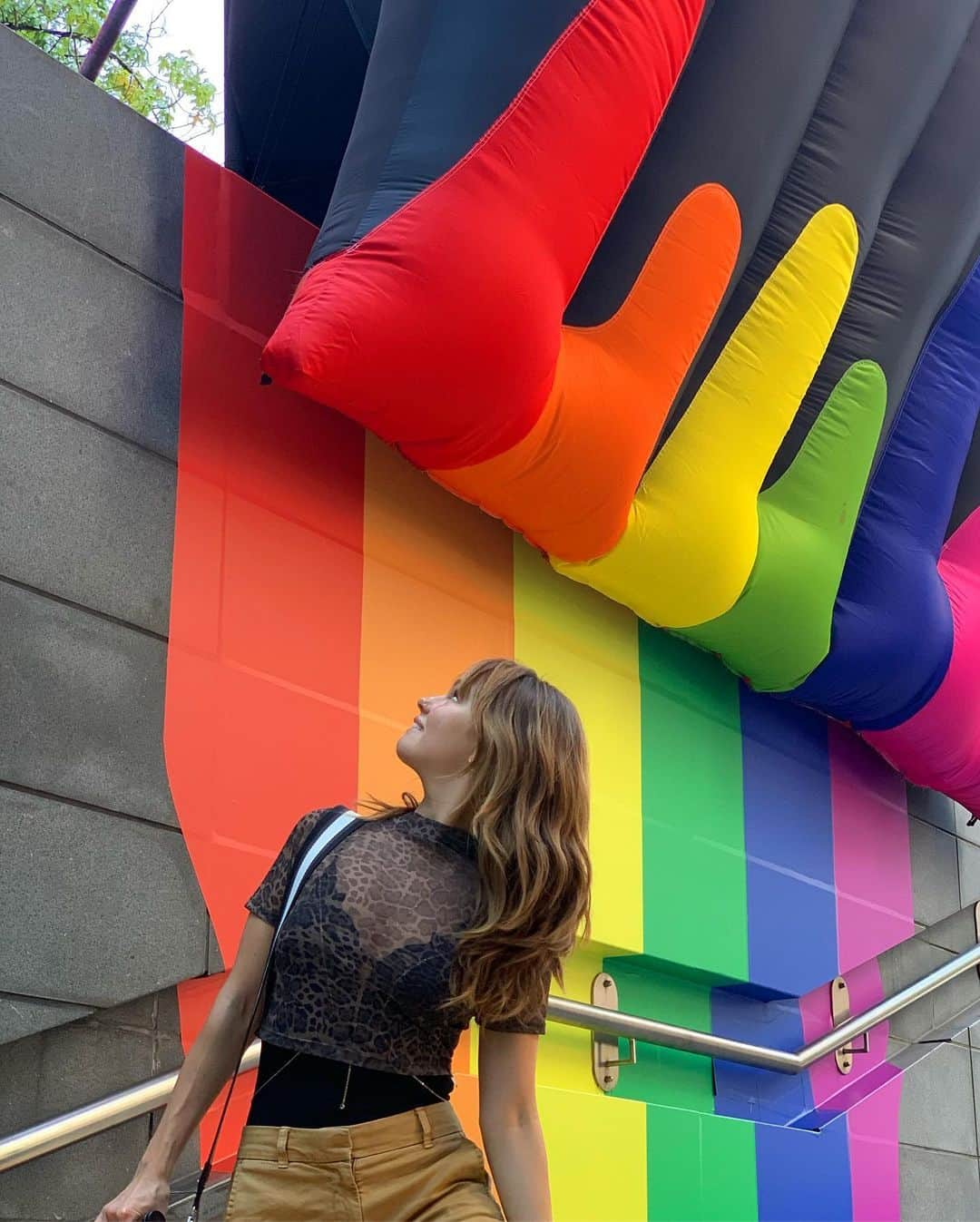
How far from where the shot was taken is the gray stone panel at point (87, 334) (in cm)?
222

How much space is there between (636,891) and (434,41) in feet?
5.97

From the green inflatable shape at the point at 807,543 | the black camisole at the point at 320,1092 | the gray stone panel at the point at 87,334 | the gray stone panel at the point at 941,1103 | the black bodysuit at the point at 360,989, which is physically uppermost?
the green inflatable shape at the point at 807,543

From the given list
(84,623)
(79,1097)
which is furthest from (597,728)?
(79,1097)

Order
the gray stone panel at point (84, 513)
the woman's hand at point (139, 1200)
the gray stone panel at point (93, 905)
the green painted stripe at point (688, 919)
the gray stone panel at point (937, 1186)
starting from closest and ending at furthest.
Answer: the woman's hand at point (139, 1200), the gray stone panel at point (93, 905), the gray stone panel at point (84, 513), the green painted stripe at point (688, 919), the gray stone panel at point (937, 1186)

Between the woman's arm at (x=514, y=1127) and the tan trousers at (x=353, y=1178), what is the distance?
6 centimetres

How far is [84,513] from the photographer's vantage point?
7.31 feet

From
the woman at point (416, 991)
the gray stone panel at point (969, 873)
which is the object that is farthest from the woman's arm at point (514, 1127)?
the gray stone panel at point (969, 873)

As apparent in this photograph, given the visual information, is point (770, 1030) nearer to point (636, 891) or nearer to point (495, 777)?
point (636, 891)

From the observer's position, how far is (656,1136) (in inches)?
119

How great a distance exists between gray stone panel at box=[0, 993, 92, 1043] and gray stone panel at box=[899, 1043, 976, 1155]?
2668 millimetres

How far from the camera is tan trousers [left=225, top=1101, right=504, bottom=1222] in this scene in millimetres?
1296

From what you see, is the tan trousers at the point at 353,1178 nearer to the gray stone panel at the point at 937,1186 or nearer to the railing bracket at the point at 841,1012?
the railing bracket at the point at 841,1012

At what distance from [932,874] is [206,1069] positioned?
335 centimetres

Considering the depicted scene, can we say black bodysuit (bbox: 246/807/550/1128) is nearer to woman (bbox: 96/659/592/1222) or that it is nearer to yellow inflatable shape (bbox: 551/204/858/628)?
woman (bbox: 96/659/592/1222)
